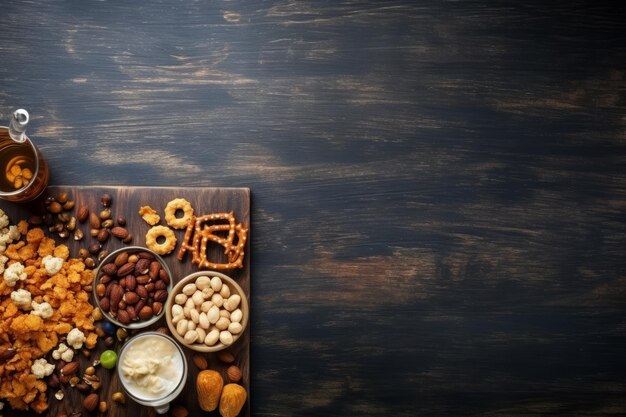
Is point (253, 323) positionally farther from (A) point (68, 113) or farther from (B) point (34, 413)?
(A) point (68, 113)

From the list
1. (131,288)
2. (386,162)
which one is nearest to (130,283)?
(131,288)

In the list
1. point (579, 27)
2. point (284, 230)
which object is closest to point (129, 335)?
point (284, 230)

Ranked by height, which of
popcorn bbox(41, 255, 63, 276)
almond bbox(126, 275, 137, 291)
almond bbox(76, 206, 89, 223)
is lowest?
almond bbox(126, 275, 137, 291)

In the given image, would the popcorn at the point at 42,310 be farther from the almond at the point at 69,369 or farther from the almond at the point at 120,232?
the almond at the point at 120,232

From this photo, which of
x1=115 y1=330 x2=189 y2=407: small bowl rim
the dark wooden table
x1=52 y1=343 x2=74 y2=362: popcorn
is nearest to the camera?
x1=115 y1=330 x2=189 y2=407: small bowl rim

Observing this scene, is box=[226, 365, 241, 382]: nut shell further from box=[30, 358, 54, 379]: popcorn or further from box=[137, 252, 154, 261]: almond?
box=[30, 358, 54, 379]: popcorn

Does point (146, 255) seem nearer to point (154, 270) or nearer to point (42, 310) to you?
point (154, 270)

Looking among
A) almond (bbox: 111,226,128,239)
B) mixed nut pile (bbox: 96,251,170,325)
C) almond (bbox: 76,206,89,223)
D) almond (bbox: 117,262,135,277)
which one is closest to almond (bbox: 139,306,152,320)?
mixed nut pile (bbox: 96,251,170,325)
